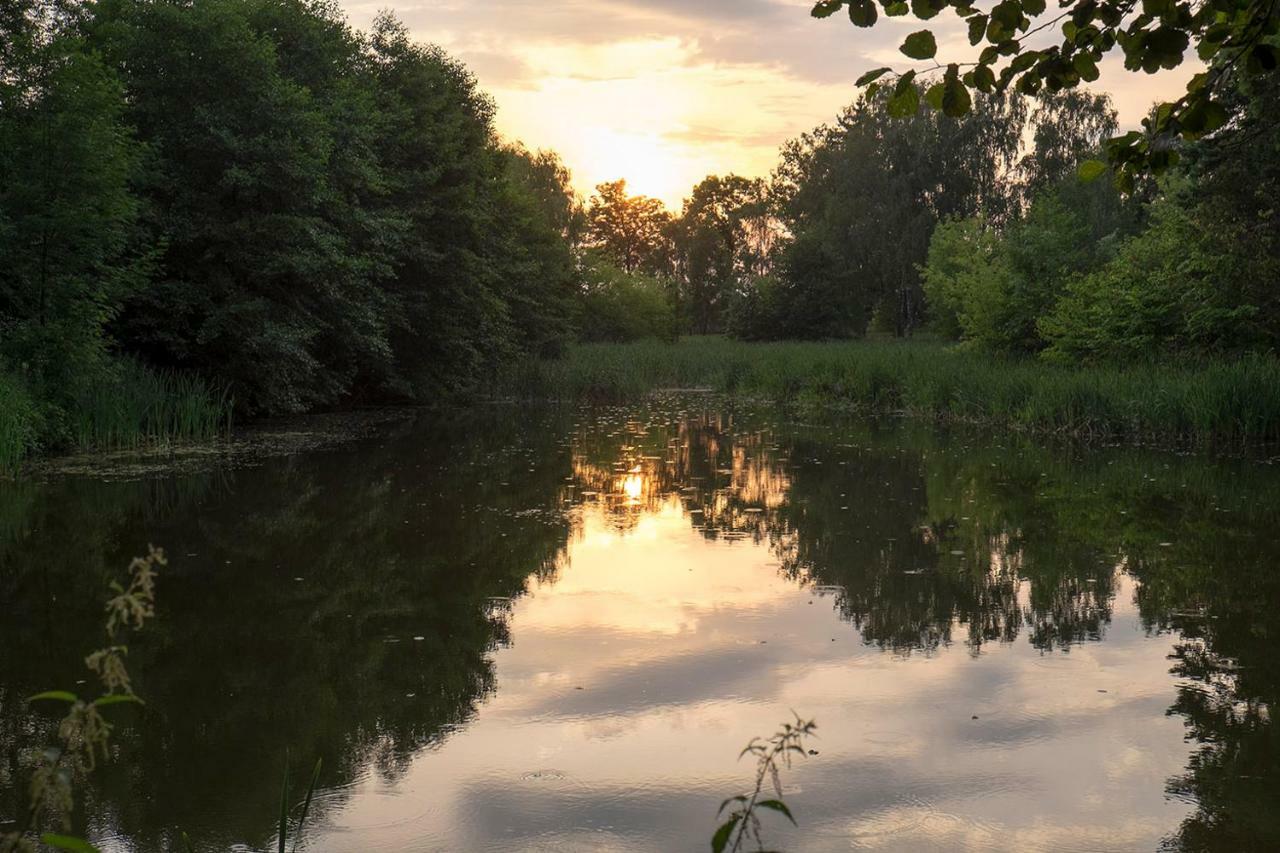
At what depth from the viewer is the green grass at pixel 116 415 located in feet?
44.5

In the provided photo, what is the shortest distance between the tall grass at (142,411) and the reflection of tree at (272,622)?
11.7 ft

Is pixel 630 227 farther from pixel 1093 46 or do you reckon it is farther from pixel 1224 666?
pixel 1093 46

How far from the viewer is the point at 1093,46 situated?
368cm

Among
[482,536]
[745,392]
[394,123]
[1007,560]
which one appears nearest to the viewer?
[1007,560]

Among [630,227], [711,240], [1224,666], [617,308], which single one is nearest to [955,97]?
[1224,666]

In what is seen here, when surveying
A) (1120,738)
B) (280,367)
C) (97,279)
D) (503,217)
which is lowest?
(1120,738)

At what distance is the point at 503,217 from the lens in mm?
34219

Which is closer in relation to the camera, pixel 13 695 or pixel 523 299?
pixel 13 695

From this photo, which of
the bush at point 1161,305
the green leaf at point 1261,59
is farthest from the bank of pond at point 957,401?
the green leaf at point 1261,59

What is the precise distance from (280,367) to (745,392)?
1408 centimetres

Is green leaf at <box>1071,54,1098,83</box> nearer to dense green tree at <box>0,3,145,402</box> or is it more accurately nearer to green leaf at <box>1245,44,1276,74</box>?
green leaf at <box>1245,44,1276,74</box>

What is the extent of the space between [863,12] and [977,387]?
63.5 feet

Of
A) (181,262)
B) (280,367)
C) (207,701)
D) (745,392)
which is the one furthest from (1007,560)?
(745,392)

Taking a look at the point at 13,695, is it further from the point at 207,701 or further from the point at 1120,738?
the point at 1120,738
